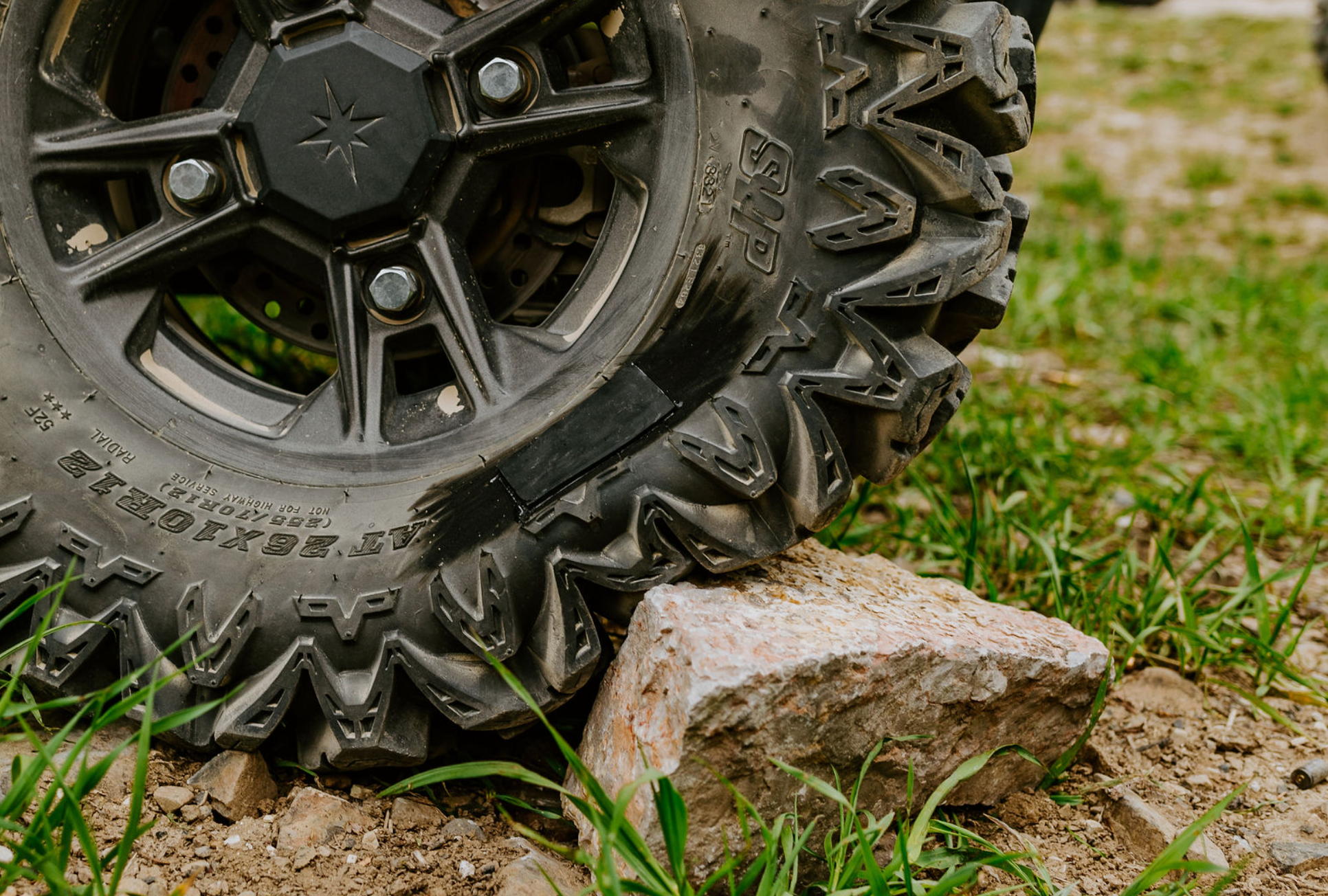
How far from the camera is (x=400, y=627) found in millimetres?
1637

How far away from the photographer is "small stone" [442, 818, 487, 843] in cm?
164

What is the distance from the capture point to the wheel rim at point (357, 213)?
1.71 m

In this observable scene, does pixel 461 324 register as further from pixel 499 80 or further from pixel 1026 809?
pixel 1026 809

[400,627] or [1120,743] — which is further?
[1120,743]

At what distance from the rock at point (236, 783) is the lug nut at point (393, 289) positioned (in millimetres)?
740

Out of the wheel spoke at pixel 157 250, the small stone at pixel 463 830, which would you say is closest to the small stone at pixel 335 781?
the small stone at pixel 463 830

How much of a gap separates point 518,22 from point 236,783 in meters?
1.23

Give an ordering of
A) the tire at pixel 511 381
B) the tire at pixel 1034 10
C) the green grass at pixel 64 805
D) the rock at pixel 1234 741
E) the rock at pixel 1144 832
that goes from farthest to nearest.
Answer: the tire at pixel 1034 10 < the rock at pixel 1234 741 < the rock at pixel 1144 832 < the tire at pixel 511 381 < the green grass at pixel 64 805

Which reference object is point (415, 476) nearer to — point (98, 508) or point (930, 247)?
point (98, 508)

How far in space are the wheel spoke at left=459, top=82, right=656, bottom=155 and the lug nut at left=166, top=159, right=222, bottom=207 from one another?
0.44 meters

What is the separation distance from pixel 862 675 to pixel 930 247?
0.62 metres

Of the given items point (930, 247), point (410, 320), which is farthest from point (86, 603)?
point (930, 247)

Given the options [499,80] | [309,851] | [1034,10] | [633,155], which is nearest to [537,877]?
[309,851]

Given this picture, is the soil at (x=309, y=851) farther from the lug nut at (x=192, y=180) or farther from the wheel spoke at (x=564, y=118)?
the wheel spoke at (x=564, y=118)
